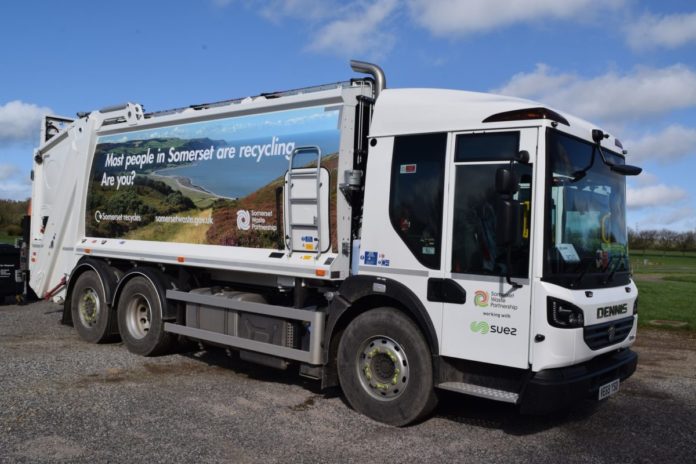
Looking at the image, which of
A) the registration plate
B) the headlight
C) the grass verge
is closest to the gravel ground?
the registration plate

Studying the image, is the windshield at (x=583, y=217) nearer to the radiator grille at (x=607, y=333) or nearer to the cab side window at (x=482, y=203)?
the cab side window at (x=482, y=203)

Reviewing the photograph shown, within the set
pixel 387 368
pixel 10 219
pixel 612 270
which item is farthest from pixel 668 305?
pixel 10 219

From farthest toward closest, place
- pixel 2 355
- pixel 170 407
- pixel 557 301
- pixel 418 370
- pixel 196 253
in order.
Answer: pixel 2 355 < pixel 196 253 < pixel 170 407 < pixel 418 370 < pixel 557 301

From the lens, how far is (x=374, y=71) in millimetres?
6543

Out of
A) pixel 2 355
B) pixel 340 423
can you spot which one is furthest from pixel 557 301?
pixel 2 355

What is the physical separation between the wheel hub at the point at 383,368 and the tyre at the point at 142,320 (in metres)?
3.50

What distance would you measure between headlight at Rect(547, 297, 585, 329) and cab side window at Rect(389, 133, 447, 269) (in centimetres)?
106

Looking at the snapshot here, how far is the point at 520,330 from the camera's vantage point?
16.5 ft

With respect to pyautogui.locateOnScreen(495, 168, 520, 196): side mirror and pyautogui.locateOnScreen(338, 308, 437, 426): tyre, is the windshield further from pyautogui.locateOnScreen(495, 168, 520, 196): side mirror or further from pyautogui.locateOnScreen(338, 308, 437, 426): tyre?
pyautogui.locateOnScreen(338, 308, 437, 426): tyre

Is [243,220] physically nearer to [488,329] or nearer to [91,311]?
[488,329]

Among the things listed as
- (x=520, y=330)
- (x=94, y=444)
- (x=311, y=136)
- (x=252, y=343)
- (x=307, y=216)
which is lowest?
(x=94, y=444)

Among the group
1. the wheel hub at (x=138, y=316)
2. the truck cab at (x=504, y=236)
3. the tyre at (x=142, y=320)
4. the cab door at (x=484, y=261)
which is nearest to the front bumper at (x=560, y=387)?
the truck cab at (x=504, y=236)

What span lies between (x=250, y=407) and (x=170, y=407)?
2.61 ft

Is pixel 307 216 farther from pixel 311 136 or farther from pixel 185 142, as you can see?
pixel 185 142
